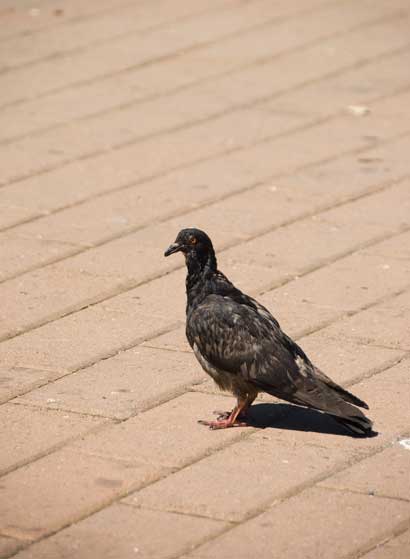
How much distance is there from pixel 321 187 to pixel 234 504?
183 inches

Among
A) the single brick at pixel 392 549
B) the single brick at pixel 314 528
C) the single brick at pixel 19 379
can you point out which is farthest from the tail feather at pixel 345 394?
the single brick at pixel 19 379

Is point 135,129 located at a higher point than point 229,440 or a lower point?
higher

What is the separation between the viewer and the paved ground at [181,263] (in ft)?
19.7

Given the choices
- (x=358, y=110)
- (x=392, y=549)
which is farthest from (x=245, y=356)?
(x=358, y=110)

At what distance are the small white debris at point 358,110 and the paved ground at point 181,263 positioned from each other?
2.8 inches

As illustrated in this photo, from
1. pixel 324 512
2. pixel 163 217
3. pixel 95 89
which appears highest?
pixel 95 89

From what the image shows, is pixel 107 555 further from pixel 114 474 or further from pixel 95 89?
pixel 95 89

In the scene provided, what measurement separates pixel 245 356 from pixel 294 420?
0.47 metres

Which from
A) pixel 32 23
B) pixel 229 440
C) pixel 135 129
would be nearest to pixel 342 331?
pixel 229 440

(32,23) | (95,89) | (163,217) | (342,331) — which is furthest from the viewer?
(32,23)

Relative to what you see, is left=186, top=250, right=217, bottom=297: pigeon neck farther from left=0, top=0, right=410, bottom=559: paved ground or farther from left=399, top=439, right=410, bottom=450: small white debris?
left=399, top=439, right=410, bottom=450: small white debris

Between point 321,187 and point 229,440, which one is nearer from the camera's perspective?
point 229,440

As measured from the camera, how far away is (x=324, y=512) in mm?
5902

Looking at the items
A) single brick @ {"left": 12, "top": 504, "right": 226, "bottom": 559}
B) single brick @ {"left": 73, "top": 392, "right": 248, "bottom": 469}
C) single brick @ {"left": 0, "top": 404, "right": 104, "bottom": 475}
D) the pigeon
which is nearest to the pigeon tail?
the pigeon
